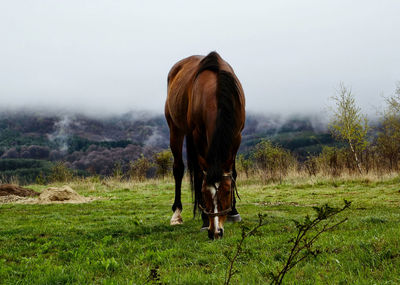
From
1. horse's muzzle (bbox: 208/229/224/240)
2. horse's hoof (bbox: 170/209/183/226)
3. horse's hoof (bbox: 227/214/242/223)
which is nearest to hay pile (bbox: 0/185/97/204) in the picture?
horse's hoof (bbox: 170/209/183/226)

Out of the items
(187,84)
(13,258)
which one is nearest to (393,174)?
(187,84)

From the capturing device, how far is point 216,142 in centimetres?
387

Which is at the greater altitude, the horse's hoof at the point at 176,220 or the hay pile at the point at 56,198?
the horse's hoof at the point at 176,220

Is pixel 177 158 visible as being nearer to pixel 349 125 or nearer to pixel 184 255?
pixel 184 255

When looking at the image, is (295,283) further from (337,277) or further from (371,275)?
(371,275)

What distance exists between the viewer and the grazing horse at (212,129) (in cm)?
388

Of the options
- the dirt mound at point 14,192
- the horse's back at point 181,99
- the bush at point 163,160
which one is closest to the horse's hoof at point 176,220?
the horse's back at point 181,99

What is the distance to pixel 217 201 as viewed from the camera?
12.7 feet

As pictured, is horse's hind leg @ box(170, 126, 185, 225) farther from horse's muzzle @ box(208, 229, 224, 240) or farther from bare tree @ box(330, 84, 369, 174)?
bare tree @ box(330, 84, 369, 174)

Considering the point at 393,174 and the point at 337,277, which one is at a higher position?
the point at 337,277

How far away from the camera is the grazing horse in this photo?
388cm

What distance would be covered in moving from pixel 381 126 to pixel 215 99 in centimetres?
2098

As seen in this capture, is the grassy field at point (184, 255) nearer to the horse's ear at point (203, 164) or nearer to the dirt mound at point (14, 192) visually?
the horse's ear at point (203, 164)

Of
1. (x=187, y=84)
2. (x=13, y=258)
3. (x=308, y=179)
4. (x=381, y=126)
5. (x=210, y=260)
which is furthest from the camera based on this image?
(x=381, y=126)
